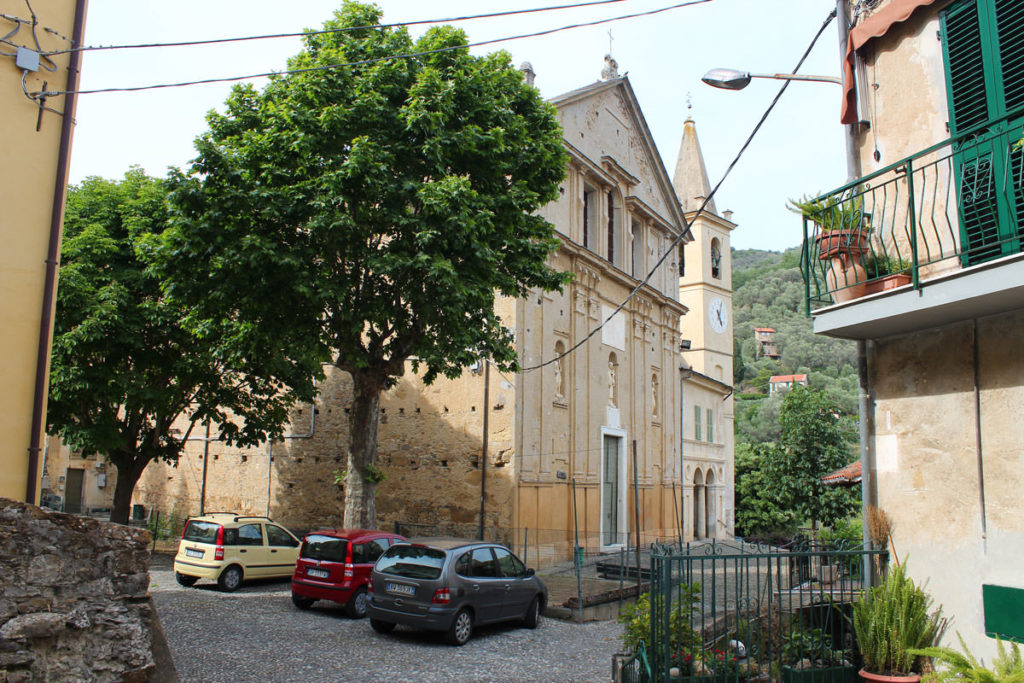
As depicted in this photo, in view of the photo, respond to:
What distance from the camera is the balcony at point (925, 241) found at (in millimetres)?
5430

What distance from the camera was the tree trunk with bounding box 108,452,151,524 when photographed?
19000mm

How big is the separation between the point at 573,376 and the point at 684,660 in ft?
51.8

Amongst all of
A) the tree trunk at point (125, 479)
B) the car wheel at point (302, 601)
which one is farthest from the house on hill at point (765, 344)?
the car wheel at point (302, 601)

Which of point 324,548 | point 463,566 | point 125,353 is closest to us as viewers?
point 463,566

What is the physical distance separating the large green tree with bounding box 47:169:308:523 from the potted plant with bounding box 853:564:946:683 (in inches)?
523

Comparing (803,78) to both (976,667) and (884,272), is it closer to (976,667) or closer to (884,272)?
(884,272)

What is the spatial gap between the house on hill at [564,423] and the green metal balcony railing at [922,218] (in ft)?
40.6

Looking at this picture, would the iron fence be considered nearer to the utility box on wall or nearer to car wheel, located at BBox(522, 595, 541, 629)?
the utility box on wall

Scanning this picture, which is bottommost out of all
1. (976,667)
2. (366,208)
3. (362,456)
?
(976,667)

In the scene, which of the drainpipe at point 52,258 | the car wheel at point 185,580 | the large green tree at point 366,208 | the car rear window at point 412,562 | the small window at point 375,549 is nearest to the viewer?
the drainpipe at point 52,258

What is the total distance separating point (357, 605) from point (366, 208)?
22.9ft

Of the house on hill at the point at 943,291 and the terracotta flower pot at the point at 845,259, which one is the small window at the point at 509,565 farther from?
the terracotta flower pot at the point at 845,259

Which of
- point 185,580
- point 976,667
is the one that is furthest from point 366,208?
point 976,667

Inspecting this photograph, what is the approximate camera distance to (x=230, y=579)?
14.8 meters
